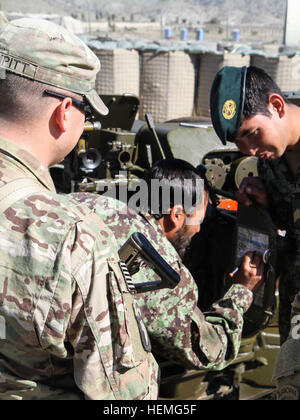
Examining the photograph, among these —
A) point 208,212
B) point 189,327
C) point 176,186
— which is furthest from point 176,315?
point 208,212

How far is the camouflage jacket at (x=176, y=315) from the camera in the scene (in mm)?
2137

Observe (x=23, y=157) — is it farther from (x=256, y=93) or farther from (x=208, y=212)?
(x=208, y=212)

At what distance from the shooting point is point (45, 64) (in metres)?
1.38

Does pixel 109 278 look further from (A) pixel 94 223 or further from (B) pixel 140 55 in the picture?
(B) pixel 140 55

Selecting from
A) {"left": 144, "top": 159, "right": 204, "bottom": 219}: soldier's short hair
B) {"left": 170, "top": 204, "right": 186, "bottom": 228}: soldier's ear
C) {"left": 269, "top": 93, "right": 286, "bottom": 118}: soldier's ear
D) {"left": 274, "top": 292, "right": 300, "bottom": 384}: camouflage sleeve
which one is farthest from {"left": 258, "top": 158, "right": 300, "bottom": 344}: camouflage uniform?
{"left": 274, "top": 292, "right": 300, "bottom": 384}: camouflage sleeve

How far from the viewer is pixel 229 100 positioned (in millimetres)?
2350

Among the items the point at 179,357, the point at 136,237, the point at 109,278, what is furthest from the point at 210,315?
the point at 109,278

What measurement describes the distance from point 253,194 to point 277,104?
0.57 metres

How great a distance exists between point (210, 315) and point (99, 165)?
6.66 ft

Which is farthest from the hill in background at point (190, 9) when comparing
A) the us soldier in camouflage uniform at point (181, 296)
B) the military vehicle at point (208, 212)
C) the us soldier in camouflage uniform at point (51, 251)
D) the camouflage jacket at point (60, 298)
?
the camouflage jacket at point (60, 298)

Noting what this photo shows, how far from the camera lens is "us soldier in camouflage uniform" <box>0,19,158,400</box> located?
51.6 inches

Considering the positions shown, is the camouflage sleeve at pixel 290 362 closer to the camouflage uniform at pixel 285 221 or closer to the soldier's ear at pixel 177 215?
the soldier's ear at pixel 177 215

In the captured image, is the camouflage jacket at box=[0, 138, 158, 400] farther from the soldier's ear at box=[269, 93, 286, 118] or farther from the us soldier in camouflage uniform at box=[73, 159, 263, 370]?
the soldier's ear at box=[269, 93, 286, 118]

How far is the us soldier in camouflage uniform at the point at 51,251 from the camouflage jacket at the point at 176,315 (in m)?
0.63
